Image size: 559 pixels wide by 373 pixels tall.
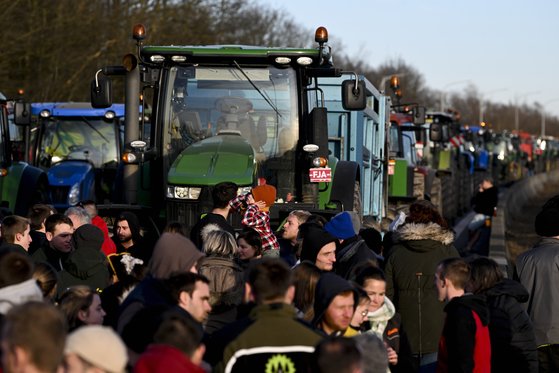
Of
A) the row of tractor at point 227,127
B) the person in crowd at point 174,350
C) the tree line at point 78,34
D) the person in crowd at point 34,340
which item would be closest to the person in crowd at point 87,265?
the row of tractor at point 227,127

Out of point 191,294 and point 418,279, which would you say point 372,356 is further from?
point 418,279

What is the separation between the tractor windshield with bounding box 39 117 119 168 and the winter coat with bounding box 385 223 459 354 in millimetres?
14021

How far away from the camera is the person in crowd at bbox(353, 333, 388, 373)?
7.32 meters

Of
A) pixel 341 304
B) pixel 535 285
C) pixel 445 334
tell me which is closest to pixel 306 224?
pixel 535 285

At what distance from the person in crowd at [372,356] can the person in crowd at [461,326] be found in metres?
1.06

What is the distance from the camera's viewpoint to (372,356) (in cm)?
733

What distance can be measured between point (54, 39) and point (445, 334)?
31606 millimetres

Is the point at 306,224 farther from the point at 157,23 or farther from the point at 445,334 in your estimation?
the point at 157,23

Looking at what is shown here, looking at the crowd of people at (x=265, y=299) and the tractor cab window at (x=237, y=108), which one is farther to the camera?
the tractor cab window at (x=237, y=108)

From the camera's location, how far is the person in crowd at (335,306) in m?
7.53

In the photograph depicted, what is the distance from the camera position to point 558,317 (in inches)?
407

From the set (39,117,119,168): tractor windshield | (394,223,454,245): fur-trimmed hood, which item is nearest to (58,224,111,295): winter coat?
(394,223,454,245): fur-trimmed hood

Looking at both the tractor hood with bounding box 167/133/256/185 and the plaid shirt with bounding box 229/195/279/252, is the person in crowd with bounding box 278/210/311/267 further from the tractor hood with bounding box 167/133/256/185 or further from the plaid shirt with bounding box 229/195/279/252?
the tractor hood with bounding box 167/133/256/185

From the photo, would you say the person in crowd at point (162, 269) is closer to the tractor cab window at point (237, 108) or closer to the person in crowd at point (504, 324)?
the person in crowd at point (504, 324)
